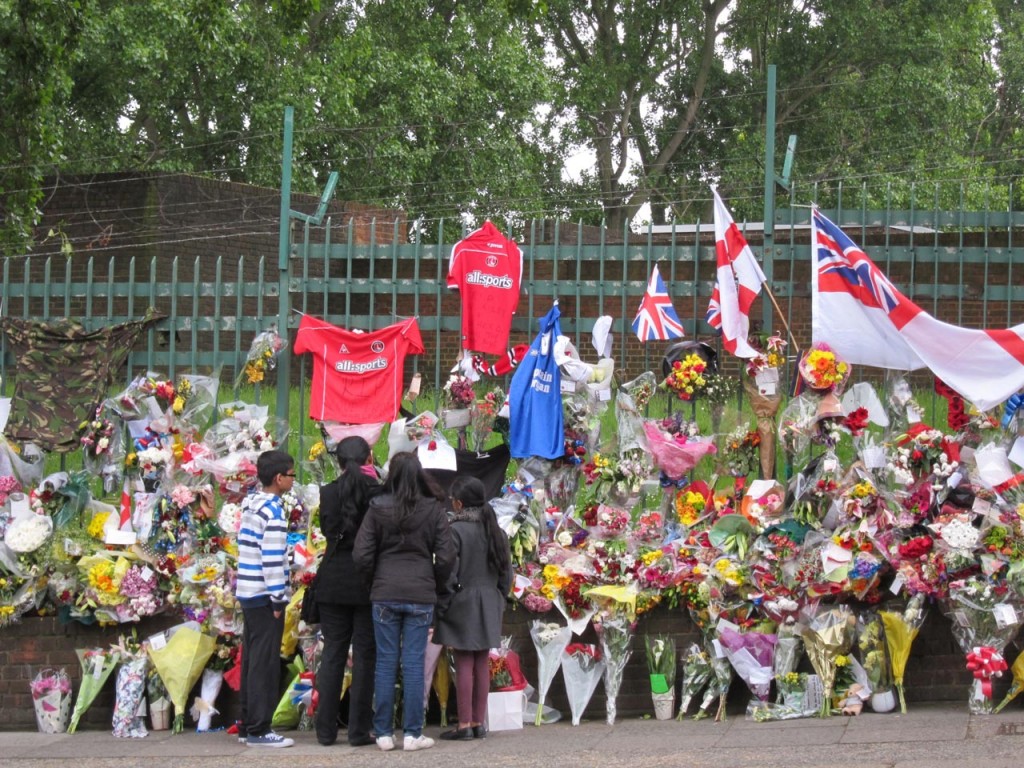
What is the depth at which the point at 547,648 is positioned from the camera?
7.42 meters

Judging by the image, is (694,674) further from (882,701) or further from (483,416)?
(483,416)

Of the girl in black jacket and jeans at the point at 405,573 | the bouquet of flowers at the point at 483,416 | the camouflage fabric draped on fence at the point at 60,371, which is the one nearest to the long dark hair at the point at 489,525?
the girl in black jacket and jeans at the point at 405,573

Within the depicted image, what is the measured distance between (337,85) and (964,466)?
46.7ft

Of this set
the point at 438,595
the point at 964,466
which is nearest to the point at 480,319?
the point at 438,595

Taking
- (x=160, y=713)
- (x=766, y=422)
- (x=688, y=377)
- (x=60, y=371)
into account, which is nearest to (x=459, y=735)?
(x=160, y=713)

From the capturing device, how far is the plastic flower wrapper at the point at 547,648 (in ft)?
24.3

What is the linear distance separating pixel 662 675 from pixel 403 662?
1457 millimetres

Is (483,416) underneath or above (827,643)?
above

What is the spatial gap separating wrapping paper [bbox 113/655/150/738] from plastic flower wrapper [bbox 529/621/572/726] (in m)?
2.12

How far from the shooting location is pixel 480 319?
328 inches

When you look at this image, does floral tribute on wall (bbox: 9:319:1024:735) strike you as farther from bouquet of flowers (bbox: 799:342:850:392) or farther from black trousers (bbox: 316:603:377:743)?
black trousers (bbox: 316:603:377:743)

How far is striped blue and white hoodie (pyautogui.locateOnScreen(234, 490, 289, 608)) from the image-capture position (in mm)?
6953

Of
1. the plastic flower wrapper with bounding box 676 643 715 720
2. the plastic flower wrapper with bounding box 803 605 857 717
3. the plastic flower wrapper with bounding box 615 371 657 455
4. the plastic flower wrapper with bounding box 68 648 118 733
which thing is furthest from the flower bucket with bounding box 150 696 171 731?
the plastic flower wrapper with bounding box 803 605 857 717

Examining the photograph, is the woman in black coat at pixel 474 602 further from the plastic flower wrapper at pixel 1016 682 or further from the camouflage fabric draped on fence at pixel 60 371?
the camouflage fabric draped on fence at pixel 60 371
